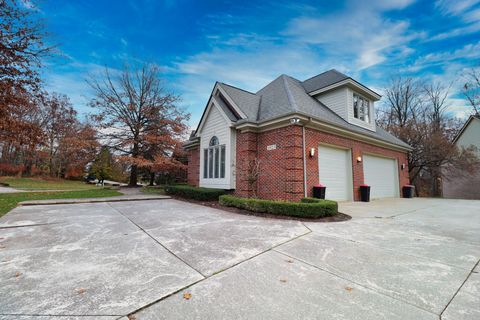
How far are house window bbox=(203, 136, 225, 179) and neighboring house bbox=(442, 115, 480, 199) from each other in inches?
721

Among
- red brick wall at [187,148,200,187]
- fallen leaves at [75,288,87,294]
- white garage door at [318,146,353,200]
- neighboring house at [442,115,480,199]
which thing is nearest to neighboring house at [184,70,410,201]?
white garage door at [318,146,353,200]

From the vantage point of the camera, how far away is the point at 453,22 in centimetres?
964

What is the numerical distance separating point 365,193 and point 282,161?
5228mm

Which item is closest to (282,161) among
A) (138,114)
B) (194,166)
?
(194,166)

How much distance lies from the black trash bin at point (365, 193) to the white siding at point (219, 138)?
6.45 m

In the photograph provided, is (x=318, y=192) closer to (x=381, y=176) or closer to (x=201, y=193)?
(x=201, y=193)

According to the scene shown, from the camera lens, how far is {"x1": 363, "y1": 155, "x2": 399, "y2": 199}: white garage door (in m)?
11.4

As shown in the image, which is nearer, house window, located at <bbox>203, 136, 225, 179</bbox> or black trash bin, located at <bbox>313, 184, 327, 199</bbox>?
black trash bin, located at <bbox>313, 184, 327, 199</bbox>

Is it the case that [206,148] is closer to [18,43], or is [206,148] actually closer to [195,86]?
[195,86]

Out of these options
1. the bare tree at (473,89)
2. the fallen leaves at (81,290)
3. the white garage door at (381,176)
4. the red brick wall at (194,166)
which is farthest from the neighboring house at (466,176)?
the fallen leaves at (81,290)

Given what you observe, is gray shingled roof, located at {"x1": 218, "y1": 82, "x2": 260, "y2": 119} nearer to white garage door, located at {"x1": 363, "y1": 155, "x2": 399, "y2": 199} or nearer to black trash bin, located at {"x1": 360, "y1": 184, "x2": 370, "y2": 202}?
black trash bin, located at {"x1": 360, "y1": 184, "x2": 370, "y2": 202}

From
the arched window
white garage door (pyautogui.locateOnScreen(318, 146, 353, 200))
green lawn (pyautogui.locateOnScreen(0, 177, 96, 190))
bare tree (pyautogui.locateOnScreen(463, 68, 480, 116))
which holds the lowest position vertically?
green lawn (pyautogui.locateOnScreen(0, 177, 96, 190))

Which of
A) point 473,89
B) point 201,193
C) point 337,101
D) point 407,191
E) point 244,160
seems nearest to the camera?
point 244,160

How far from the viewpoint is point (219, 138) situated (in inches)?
408
